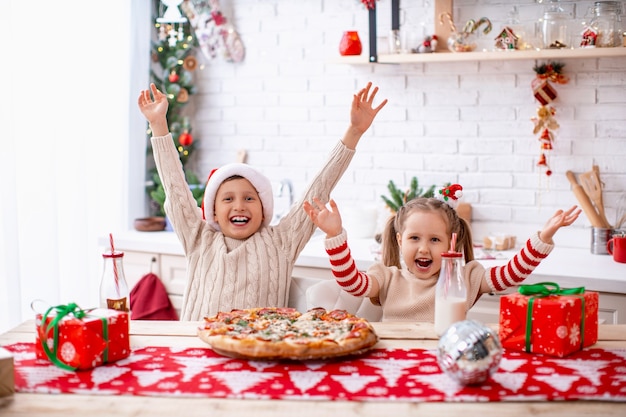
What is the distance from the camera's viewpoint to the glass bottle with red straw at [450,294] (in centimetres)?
190

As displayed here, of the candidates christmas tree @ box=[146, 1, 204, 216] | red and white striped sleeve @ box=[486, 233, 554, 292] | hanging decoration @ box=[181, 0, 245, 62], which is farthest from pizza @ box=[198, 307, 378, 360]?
hanging decoration @ box=[181, 0, 245, 62]

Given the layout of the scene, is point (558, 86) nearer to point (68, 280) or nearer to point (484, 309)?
point (484, 309)

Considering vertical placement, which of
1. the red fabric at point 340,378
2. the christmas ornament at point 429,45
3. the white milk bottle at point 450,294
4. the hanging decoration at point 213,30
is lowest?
the red fabric at point 340,378

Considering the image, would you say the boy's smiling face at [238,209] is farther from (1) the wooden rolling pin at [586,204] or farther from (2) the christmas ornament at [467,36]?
(1) the wooden rolling pin at [586,204]

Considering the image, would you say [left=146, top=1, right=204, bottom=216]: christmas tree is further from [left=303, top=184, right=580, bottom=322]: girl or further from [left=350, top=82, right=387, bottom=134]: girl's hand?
[left=303, top=184, right=580, bottom=322]: girl

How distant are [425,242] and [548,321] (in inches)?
25.0

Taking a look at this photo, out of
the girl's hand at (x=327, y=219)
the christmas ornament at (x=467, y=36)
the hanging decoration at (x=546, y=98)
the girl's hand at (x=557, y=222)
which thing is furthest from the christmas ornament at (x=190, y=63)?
the girl's hand at (x=557, y=222)

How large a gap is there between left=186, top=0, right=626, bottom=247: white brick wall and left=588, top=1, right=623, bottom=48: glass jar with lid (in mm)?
152

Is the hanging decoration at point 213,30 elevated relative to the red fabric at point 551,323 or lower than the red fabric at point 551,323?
elevated

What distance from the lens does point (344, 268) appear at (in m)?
2.24

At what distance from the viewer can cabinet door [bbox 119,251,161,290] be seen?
3666 mm

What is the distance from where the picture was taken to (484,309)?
3025mm

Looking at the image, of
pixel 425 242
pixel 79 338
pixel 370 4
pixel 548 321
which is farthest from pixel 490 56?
pixel 79 338

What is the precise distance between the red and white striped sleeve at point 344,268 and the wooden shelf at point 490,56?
4.64 ft
